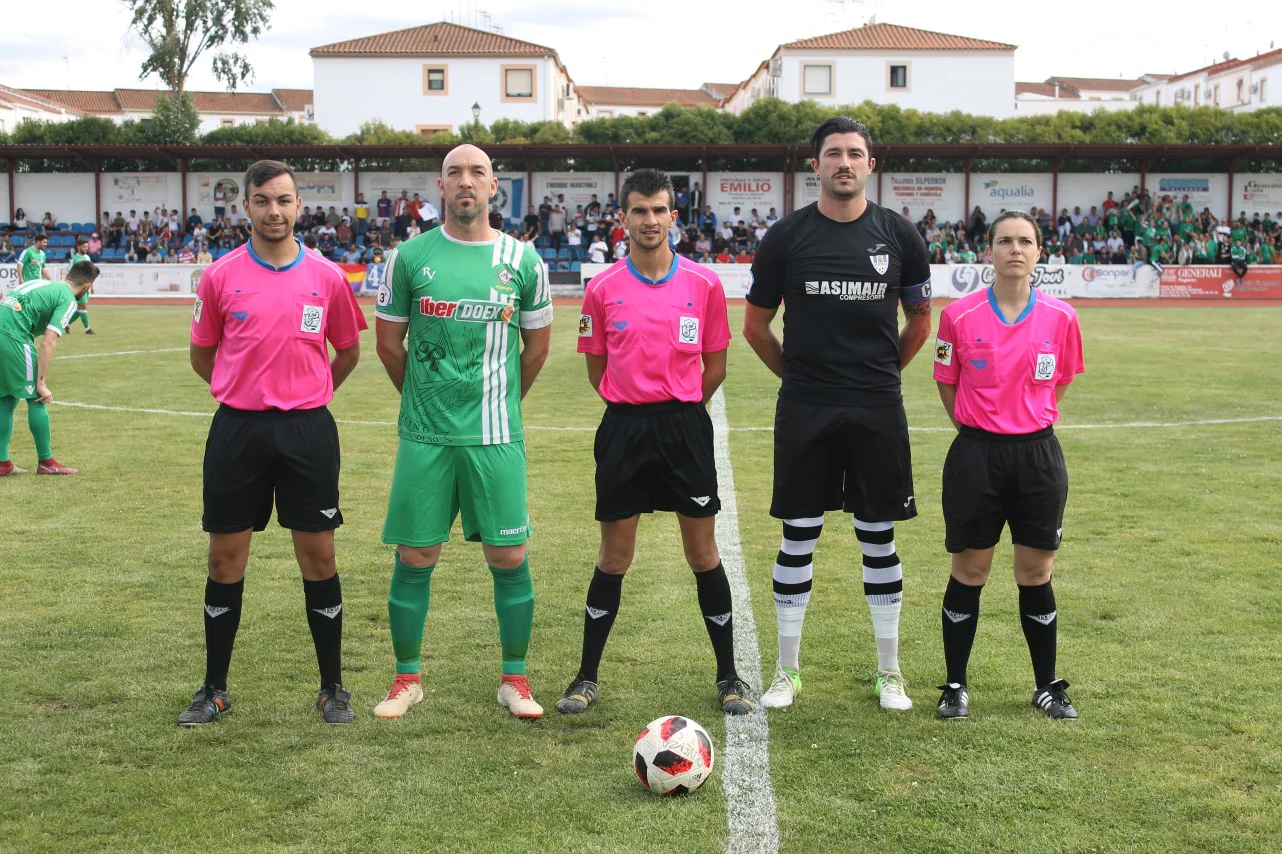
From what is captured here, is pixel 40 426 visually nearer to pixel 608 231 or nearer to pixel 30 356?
pixel 30 356

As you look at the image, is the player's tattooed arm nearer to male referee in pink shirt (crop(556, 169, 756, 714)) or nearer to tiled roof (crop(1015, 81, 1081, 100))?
male referee in pink shirt (crop(556, 169, 756, 714))

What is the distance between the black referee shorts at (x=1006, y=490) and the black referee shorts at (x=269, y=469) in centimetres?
245

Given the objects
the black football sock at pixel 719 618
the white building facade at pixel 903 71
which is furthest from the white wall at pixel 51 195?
the black football sock at pixel 719 618

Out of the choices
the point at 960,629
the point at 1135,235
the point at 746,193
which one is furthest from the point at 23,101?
the point at 960,629

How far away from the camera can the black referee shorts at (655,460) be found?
485 cm

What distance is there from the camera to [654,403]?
16.0ft

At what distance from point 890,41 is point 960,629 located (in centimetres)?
6612

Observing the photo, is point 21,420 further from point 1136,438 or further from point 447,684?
point 1136,438

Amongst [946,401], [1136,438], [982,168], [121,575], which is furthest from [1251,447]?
[982,168]

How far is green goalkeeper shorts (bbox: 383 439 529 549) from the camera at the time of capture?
475 cm

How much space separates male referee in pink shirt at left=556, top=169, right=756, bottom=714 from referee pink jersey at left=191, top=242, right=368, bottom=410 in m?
1.09

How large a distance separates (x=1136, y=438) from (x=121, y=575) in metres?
8.98

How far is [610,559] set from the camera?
502cm

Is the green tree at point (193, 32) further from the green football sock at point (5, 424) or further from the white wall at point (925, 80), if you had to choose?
the green football sock at point (5, 424)
